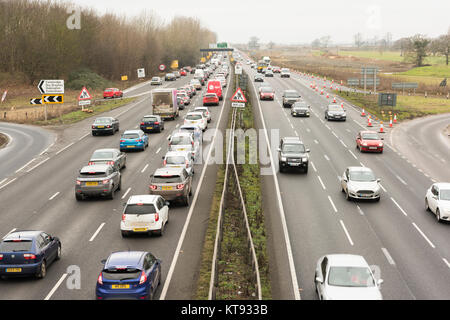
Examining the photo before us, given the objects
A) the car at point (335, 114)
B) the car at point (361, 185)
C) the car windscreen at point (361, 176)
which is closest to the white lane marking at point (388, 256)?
the car at point (361, 185)

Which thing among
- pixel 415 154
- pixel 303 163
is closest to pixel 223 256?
pixel 303 163

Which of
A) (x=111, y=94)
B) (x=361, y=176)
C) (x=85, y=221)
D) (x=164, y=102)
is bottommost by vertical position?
(x=85, y=221)

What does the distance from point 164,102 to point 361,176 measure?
26.4 metres

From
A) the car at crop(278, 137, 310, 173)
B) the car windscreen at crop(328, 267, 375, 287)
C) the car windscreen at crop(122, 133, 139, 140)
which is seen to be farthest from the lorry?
the car windscreen at crop(328, 267, 375, 287)

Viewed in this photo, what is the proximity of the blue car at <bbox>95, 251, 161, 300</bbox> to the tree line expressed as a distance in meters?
74.0

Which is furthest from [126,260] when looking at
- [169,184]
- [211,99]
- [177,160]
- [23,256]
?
[211,99]

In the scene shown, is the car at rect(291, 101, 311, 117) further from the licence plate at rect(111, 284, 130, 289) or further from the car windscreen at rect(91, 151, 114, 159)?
the licence plate at rect(111, 284, 130, 289)

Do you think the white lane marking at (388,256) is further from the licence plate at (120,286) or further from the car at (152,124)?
the car at (152,124)

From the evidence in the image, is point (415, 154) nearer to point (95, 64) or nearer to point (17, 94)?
point (17, 94)

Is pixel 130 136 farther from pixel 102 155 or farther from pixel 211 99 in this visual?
pixel 211 99

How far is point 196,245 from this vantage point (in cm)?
1978

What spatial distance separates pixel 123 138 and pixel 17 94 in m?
45.0

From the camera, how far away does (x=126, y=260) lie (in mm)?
14297

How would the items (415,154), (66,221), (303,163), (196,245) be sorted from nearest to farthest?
1. (196,245)
2. (66,221)
3. (303,163)
4. (415,154)
